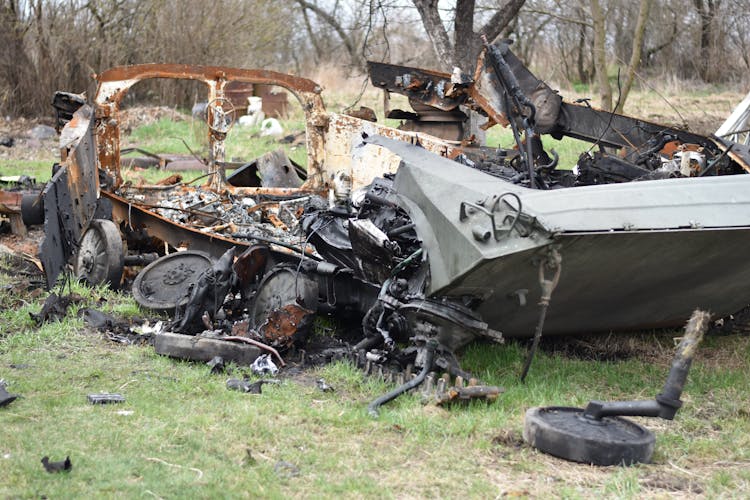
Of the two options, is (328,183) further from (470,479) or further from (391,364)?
(470,479)

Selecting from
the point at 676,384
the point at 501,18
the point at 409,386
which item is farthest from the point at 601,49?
the point at 676,384

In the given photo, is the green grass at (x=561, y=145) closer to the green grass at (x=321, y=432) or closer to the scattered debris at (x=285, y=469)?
the green grass at (x=321, y=432)

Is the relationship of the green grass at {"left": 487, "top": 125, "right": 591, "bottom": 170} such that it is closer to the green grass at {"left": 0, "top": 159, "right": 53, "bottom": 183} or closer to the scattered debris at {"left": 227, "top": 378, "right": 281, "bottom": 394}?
the green grass at {"left": 0, "top": 159, "right": 53, "bottom": 183}

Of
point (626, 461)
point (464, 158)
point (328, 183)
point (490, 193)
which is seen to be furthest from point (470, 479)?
point (328, 183)

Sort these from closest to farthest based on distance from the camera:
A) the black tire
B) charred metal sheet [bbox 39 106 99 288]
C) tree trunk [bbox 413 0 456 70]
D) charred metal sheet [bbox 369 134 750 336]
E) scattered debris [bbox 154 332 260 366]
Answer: the black tire < charred metal sheet [bbox 369 134 750 336] < scattered debris [bbox 154 332 260 366] < charred metal sheet [bbox 39 106 99 288] < tree trunk [bbox 413 0 456 70]

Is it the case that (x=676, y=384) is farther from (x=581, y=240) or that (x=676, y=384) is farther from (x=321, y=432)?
(x=321, y=432)

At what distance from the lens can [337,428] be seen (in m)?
4.90

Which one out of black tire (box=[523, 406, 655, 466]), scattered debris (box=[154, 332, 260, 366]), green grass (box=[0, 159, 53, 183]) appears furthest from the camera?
green grass (box=[0, 159, 53, 183])

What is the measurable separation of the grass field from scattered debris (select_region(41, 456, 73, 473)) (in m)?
0.03

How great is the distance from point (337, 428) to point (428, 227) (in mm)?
1346

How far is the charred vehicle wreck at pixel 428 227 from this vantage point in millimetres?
5137

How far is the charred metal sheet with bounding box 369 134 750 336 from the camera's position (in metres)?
4.97

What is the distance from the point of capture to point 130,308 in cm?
746

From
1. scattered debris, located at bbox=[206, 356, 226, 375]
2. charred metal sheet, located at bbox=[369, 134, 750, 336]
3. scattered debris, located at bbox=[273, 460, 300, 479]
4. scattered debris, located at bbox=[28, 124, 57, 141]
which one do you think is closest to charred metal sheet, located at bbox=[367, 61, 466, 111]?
charred metal sheet, located at bbox=[369, 134, 750, 336]
